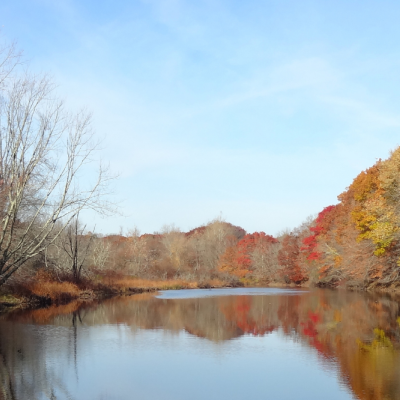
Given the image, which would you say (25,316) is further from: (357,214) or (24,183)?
(357,214)

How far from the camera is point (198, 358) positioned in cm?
1176

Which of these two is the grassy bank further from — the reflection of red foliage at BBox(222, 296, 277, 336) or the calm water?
the reflection of red foliage at BBox(222, 296, 277, 336)

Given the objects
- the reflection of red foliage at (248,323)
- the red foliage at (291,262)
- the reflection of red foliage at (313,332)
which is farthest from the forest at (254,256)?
the reflection of red foliage at (248,323)

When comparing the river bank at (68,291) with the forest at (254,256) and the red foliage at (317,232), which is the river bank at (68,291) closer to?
the forest at (254,256)

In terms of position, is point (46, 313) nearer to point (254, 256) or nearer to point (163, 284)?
point (163, 284)

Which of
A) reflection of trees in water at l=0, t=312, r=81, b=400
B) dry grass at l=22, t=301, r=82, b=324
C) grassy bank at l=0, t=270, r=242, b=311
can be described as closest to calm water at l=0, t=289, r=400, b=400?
reflection of trees in water at l=0, t=312, r=81, b=400

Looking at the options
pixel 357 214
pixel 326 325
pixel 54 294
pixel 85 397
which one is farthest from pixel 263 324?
pixel 357 214

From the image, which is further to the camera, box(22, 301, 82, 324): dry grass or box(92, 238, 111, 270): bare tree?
box(92, 238, 111, 270): bare tree

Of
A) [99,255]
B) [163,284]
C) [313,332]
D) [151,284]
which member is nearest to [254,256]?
[163,284]

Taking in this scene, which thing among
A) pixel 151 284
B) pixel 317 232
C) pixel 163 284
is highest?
pixel 317 232

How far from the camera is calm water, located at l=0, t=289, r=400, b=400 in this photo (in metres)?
8.73

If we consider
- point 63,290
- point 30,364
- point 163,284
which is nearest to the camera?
point 30,364

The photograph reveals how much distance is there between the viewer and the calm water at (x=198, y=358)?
8.73 m

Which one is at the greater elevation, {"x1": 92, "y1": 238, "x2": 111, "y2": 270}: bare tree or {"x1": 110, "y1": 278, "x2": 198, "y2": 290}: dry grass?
{"x1": 92, "y1": 238, "x2": 111, "y2": 270}: bare tree
